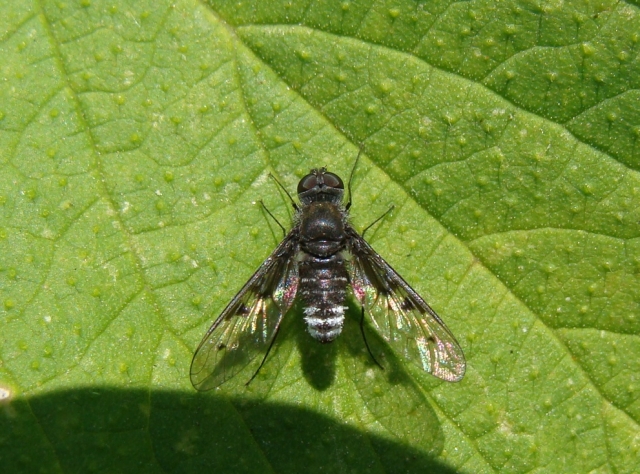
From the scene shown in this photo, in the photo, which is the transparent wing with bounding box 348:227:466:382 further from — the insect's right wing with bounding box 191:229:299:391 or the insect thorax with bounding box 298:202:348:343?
the insect's right wing with bounding box 191:229:299:391

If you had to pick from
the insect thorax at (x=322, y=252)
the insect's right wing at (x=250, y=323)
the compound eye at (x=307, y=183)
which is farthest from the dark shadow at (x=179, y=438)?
the compound eye at (x=307, y=183)

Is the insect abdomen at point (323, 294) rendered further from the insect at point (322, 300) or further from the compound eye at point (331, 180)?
the compound eye at point (331, 180)

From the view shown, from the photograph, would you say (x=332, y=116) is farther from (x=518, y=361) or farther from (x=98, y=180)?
(x=518, y=361)

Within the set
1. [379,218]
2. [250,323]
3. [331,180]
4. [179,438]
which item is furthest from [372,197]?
[179,438]

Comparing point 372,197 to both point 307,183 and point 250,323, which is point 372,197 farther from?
point 250,323

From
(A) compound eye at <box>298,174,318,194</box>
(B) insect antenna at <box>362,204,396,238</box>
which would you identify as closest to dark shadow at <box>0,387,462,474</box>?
(B) insect antenna at <box>362,204,396,238</box>

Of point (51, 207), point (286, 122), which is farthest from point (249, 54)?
point (51, 207)
